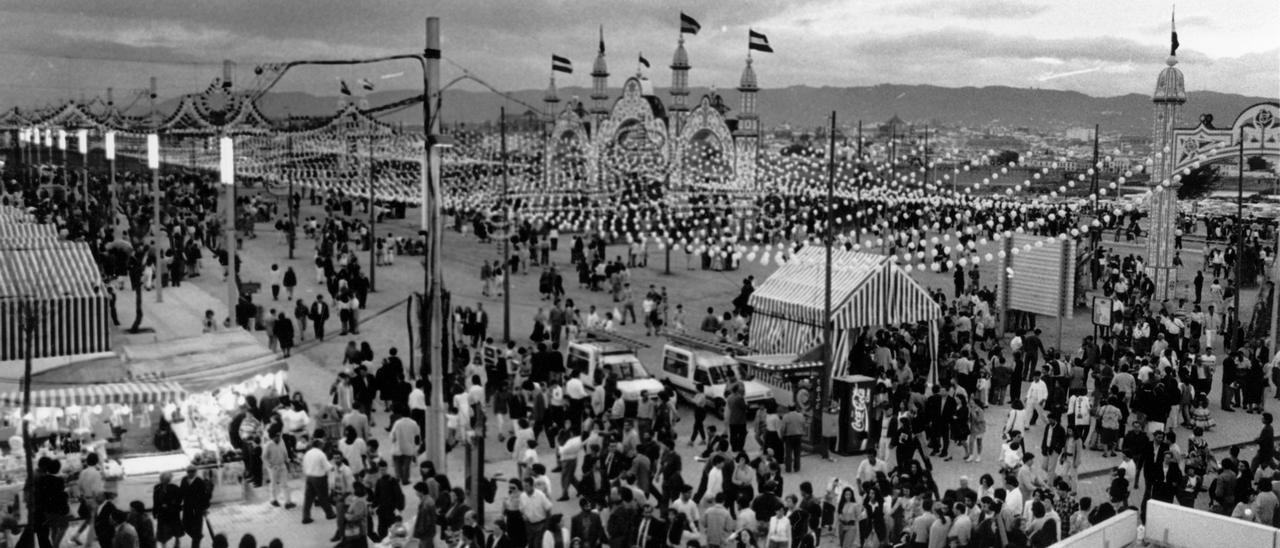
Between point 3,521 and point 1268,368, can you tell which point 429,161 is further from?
point 1268,368

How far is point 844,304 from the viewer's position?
70.0ft

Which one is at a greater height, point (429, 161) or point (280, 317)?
point (429, 161)

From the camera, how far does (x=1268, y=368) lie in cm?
2336

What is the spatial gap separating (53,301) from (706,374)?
385 inches

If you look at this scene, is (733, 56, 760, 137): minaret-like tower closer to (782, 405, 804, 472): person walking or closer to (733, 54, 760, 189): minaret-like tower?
(733, 54, 760, 189): minaret-like tower

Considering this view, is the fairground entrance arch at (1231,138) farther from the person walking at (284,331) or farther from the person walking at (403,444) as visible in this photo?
the person walking at (403,444)

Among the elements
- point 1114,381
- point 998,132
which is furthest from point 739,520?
point 998,132

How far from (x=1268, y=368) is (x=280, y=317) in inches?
753

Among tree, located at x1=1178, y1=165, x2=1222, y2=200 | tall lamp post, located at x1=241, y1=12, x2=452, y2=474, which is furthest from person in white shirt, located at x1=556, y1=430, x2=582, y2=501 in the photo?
tree, located at x1=1178, y1=165, x2=1222, y2=200

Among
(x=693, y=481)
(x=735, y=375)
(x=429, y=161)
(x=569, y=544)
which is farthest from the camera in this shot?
(x=735, y=375)

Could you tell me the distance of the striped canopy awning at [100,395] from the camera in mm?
14108

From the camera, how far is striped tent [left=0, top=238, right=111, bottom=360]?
16.3 metres

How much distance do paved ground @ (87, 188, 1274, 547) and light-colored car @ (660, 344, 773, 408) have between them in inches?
30.2

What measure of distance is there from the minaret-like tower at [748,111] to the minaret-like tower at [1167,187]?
1825 cm
